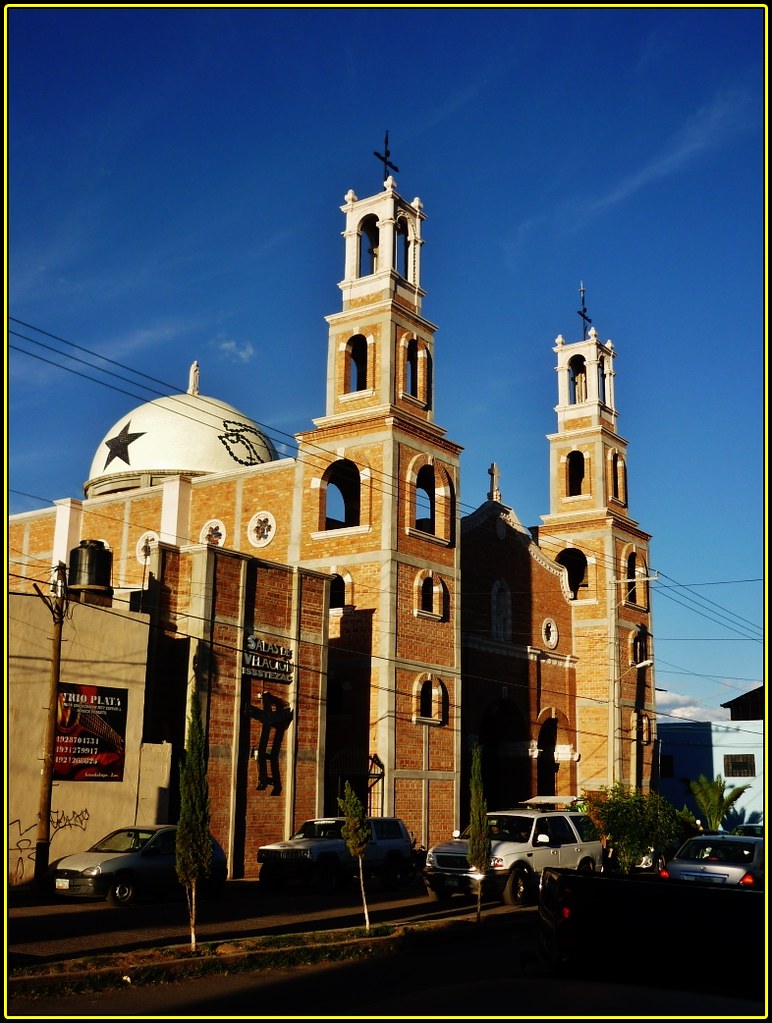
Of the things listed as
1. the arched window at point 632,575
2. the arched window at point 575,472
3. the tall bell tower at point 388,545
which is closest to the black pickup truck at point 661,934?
the tall bell tower at point 388,545

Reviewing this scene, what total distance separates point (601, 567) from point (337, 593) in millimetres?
16756

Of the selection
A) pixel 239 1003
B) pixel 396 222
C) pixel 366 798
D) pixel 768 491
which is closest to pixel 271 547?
pixel 366 798

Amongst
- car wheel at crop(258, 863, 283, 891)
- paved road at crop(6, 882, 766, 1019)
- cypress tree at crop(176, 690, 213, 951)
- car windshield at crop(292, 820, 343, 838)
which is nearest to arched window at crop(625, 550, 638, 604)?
car windshield at crop(292, 820, 343, 838)

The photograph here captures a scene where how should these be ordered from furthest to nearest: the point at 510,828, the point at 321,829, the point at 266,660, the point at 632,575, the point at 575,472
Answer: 1. the point at 575,472
2. the point at 632,575
3. the point at 266,660
4. the point at 321,829
5. the point at 510,828

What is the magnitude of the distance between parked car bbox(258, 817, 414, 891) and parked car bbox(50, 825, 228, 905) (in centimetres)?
367

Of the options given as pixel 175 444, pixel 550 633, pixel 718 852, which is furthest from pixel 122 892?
pixel 550 633

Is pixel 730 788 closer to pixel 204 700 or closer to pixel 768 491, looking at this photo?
pixel 204 700

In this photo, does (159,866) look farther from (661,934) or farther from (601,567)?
(601,567)

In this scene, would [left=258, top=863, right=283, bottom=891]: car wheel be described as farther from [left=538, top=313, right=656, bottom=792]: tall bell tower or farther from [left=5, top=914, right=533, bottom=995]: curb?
[left=538, top=313, right=656, bottom=792]: tall bell tower

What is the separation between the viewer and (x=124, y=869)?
2103cm

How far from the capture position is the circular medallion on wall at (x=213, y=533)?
4075 cm

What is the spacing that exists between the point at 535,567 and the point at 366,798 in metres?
16.9

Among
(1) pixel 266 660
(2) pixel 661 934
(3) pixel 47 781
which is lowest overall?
(3) pixel 47 781

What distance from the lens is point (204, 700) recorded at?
28.2 meters
